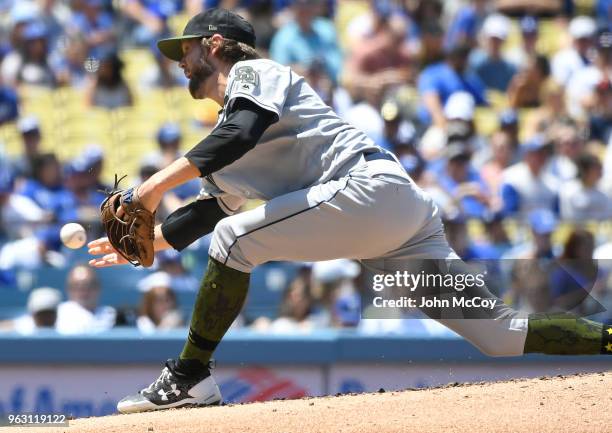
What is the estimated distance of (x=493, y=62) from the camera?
9.96 meters

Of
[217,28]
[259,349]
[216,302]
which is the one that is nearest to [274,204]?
[216,302]

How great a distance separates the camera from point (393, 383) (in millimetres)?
6801

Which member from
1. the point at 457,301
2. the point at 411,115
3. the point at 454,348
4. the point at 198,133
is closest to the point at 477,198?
the point at 411,115

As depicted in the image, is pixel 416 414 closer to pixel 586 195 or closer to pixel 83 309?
pixel 83 309

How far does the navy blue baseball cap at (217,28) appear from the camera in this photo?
4234mm

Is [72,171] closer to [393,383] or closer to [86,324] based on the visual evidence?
[86,324]

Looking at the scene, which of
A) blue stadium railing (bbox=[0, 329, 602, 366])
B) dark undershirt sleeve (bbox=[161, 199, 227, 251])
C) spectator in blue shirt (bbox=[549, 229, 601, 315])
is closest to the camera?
dark undershirt sleeve (bbox=[161, 199, 227, 251])

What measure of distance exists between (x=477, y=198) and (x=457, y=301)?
13.4 ft

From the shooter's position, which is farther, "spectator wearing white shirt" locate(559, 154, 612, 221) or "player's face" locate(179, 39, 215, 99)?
"spectator wearing white shirt" locate(559, 154, 612, 221)

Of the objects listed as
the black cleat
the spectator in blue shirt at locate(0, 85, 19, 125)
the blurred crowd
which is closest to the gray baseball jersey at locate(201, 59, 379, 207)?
the black cleat

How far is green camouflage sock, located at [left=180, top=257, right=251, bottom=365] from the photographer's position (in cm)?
417

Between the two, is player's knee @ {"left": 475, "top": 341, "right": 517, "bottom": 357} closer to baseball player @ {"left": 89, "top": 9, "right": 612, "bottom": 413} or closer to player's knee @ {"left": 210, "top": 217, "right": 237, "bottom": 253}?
baseball player @ {"left": 89, "top": 9, "right": 612, "bottom": 413}

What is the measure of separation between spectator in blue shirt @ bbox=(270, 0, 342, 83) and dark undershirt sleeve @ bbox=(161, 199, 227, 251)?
16.4 ft

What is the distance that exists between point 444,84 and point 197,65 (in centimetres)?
539
